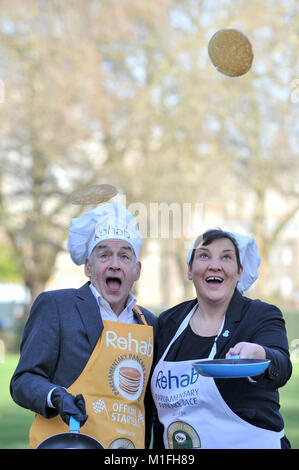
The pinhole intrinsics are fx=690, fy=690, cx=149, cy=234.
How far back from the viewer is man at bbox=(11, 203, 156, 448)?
2736 mm

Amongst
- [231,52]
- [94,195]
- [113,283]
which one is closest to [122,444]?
[113,283]

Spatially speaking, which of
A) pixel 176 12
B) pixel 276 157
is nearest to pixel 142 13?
pixel 176 12

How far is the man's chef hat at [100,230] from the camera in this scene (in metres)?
3.12

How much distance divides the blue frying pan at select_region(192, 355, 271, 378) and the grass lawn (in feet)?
12.1

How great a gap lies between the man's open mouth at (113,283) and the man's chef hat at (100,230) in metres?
0.17

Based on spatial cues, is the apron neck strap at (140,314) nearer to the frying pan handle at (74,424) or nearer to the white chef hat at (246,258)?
the white chef hat at (246,258)

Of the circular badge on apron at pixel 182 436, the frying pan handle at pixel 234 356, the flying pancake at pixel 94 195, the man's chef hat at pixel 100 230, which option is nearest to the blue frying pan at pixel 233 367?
the frying pan handle at pixel 234 356

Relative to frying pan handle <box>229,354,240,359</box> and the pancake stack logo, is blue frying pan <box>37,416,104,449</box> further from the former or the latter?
frying pan handle <box>229,354,240,359</box>

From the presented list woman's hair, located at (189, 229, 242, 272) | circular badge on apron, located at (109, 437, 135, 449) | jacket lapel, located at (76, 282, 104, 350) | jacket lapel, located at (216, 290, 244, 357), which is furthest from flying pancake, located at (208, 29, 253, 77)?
circular badge on apron, located at (109, 437, 135, 449)

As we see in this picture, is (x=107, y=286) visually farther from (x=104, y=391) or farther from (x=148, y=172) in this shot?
(x=148, y=172)

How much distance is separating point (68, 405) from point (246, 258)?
1071 mm

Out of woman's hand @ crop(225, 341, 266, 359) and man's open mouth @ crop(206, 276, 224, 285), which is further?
man's open mouth @ crop(206, 276, 224, 285)

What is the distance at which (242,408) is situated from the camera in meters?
Result: 2.77

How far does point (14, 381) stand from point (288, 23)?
17113 millimetres
